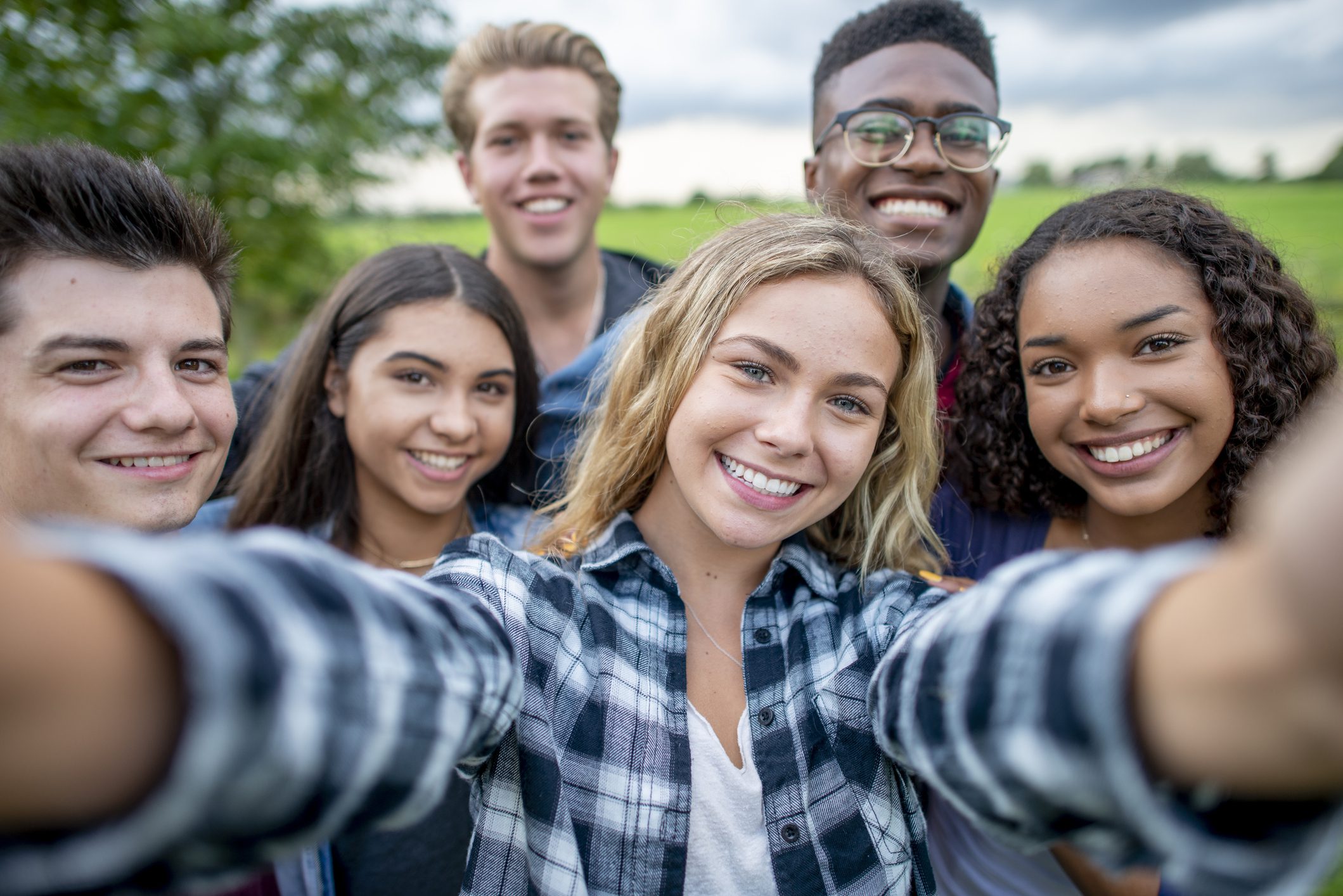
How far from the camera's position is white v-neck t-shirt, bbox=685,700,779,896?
65.7 inches

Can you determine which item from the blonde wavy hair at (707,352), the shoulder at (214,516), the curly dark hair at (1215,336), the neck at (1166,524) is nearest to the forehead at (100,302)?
the blonde wavy hair at (707,352)

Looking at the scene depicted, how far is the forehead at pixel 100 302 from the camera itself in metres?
1.66

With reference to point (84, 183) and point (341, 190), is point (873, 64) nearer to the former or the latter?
point (84, 183)

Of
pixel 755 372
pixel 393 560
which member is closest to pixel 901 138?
pixel 755 372

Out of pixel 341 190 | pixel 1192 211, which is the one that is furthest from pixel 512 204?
pixel 341 190

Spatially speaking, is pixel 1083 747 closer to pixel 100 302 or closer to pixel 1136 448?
pixel 1136 448

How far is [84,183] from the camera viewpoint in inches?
69.5

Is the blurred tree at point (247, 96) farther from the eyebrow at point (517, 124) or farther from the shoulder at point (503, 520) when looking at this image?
the shoulder at point (503, 520)

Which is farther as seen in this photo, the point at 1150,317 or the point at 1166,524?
the point at 1166,524

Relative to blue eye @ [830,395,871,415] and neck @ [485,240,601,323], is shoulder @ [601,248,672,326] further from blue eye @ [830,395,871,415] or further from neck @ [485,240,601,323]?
blue eye @ [830,395,871,415]

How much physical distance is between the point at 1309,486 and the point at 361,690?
0.93m

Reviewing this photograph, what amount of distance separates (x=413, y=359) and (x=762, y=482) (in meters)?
1.36

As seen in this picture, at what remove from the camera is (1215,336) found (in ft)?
6.79

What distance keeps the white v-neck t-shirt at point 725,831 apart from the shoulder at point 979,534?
1.10 meters
